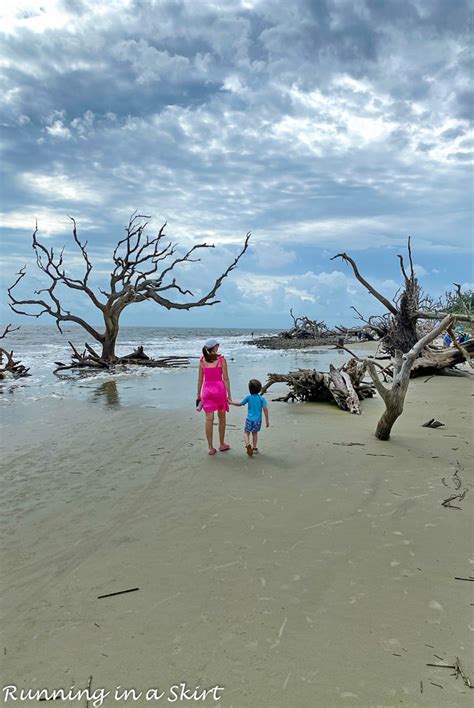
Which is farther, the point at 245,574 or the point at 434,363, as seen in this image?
the point at 434,363

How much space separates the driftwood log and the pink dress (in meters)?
3.48

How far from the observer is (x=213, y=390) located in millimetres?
6090

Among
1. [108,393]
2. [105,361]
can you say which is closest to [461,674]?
[108,393]

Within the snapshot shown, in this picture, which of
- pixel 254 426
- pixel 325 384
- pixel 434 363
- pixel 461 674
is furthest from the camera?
pixel 434 363

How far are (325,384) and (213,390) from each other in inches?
174

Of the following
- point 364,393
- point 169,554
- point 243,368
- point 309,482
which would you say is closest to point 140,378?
point 243,368

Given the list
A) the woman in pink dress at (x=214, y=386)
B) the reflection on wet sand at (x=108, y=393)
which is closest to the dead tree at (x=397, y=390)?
the woman in pink dress at (x=214, y=386)

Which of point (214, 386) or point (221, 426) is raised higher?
point (214, 386)

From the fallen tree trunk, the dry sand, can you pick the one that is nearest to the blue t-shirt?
the dry sand

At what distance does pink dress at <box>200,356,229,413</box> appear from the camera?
6078 mm

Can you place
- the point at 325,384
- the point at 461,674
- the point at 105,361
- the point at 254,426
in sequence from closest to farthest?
the point at 461,674 < the point at 254,426 < the point at 325,384 < the point at 105,361

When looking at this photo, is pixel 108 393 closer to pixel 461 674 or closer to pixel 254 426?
pixel 254 426

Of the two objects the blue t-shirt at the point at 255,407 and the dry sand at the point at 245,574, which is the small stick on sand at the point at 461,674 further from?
the blue t-shirt at the point at 255,407

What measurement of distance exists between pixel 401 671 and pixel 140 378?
46.2ft
